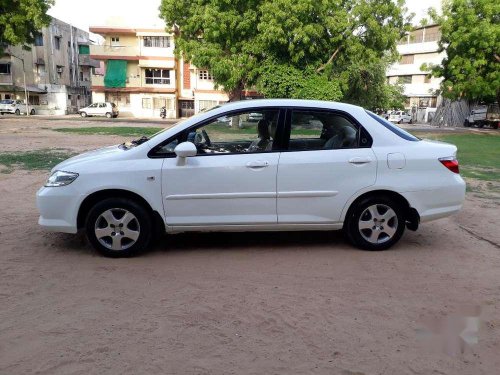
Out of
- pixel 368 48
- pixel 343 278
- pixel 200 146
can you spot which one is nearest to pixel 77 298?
pixel 200 146

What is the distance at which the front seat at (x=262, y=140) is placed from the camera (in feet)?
15.3

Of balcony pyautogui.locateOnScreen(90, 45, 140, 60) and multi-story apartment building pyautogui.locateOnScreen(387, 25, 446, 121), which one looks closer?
balcony pyautogui.locateOnScreen(90, 45, 140, 60)

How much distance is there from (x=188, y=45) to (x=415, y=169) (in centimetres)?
2378

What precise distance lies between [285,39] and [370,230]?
20590 mm

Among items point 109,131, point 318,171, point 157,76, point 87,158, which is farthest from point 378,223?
point 157,76

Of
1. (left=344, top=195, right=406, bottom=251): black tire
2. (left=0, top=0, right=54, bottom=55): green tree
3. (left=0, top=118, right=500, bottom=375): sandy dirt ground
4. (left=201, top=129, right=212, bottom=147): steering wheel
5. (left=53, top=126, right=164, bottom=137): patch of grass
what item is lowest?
(left=0, top=118, right=500, bottom=375): sandy dirt ground

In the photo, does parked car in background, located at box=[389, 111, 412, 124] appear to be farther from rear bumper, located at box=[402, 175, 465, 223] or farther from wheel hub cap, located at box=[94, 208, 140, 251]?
wheel hub cap, located at box=[94, 208, 140, 251]

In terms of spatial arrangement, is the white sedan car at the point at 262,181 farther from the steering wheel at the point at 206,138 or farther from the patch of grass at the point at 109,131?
the patch of grass at the point at 109,131

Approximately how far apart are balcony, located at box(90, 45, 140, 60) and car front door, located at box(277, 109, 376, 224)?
1720 inches

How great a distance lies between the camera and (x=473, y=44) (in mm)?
26000

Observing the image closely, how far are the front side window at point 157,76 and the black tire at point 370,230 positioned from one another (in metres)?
44.0

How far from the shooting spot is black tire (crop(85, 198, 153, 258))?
451 centimetres

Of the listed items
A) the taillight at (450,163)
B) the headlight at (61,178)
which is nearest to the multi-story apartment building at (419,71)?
the taillight at (450,163)

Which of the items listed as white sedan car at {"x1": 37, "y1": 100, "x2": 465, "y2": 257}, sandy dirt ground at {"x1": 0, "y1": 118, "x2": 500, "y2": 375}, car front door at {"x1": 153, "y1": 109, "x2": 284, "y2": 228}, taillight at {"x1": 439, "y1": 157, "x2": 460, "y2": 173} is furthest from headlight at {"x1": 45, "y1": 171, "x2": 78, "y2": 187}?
taillight at {"x1": 439, "y1": 157, "x2": 460, "y2": 173}
